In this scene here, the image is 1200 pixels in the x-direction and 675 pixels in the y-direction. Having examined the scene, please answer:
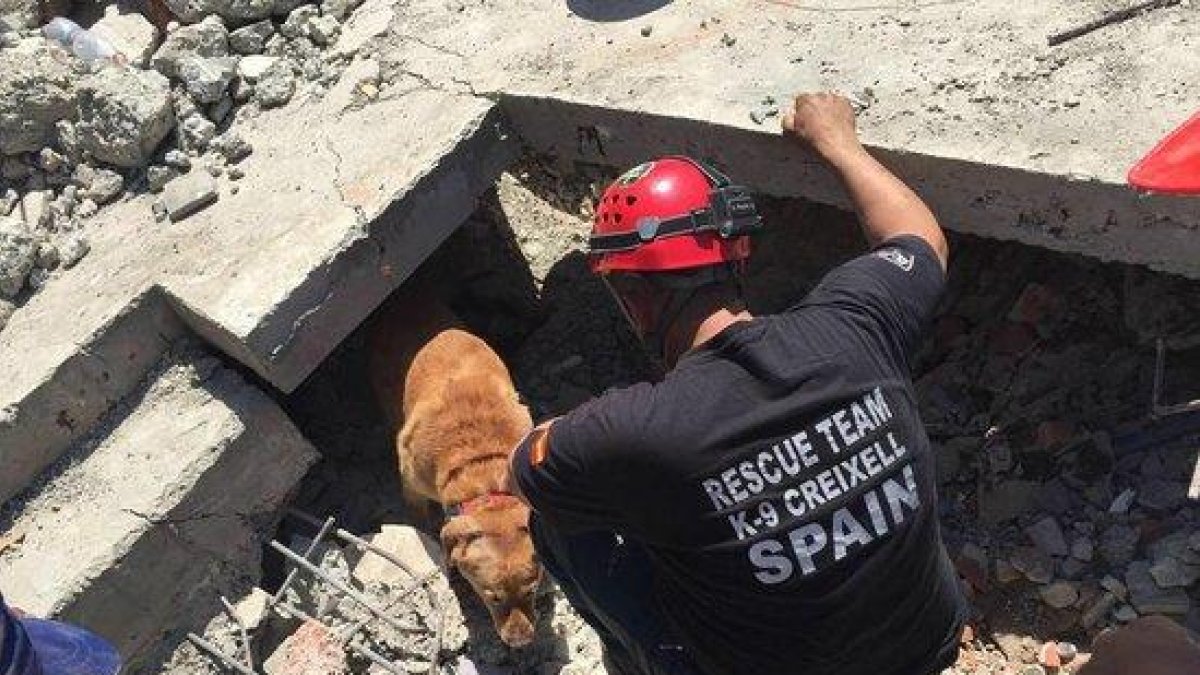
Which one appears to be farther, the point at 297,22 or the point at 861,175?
the point at 297,22

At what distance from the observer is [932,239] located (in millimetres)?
3811

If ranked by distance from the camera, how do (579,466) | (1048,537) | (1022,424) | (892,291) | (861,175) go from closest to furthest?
1. (579,466)
2. (892,291)
3. (861,175)
4. (1048,537)
5. (1022,424)

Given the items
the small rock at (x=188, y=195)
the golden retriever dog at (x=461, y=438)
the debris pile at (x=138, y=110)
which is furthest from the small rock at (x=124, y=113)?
the golden retriever dog at (x=461, y=438)

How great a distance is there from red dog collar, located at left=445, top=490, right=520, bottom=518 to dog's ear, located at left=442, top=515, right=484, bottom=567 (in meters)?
→ 0.05

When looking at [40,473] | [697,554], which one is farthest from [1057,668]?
[40,473]

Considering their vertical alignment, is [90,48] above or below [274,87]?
above

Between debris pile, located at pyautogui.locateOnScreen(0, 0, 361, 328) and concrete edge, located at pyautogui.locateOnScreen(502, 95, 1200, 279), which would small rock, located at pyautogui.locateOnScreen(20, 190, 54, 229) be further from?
concrete edge, located at pyautogui.locateOnScreen(502, 95, 1200, 279)

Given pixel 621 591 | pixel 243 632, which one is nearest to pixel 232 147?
pixel 243 632

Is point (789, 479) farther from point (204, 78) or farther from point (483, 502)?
point (204, 78)

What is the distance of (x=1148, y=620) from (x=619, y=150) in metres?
2.81

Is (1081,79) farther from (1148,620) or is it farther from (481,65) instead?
(481,65)

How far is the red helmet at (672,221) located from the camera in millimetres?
3535

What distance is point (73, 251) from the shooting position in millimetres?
5250

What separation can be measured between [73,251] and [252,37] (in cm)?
126
